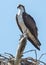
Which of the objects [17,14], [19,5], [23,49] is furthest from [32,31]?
[23,49]

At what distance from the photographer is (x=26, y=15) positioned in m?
7.60

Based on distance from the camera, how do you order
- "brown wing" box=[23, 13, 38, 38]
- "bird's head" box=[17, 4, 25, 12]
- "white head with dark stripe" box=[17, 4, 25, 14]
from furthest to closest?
"bird's head" box=[17, 4, 25, 12]
"white head with dark stripe" box=[17, 4, 25, 14]
"brown wing" box=[23, 13, 38, 38]

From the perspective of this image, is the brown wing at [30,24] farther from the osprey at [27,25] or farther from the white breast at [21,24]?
the white breast at [21,24]

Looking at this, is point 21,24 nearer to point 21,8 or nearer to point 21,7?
point 21,8

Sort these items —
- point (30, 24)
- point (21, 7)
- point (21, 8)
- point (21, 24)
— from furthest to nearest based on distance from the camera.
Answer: point (21, 7) → point (21, 8) → point (30, 24) → point (21, 24)

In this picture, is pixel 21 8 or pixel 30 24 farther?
pixel 21 8

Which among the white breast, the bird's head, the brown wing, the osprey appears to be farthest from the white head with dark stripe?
the white breast

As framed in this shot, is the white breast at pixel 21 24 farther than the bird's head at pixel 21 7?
No

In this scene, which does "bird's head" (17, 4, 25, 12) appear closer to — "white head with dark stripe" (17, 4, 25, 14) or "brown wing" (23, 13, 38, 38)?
"white head with dark stripe" (17, 4, 25, 14)

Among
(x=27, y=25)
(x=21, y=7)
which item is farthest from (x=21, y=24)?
(x=21, y=7)

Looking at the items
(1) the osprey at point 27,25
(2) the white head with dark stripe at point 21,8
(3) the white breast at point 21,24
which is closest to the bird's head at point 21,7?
(2) the white head with dark stripe at point 21,8

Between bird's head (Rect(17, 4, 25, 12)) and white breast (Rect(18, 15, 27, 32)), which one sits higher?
bird's head (Rect(17, 4, 25, 12))

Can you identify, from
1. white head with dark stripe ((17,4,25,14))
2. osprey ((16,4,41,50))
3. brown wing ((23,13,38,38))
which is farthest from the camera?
white head with dark stripe ((17,4,25,14))

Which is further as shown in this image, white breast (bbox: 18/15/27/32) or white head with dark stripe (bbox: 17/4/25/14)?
white head with dark stripe (bbox: 17/4/25/14)
